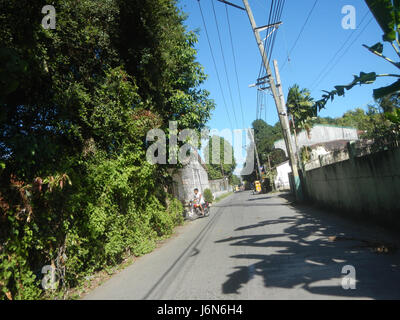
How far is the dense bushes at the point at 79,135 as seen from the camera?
4473mm

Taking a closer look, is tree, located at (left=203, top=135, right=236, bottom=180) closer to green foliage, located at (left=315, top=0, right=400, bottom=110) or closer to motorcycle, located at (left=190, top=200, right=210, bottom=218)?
motorcycle, located at (left=190, top=200, right=210, bottom=218)

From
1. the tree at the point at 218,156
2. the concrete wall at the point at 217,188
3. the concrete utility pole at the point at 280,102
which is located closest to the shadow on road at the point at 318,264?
the concrete utility pole at the point at 280,102

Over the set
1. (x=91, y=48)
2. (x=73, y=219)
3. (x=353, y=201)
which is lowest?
(x=353, y=201)

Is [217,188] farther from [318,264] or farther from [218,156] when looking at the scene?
[318,264]

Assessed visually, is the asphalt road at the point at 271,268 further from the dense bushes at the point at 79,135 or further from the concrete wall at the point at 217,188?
the concrete wall at the point at 217,188

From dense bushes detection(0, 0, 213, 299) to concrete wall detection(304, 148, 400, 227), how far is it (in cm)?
665

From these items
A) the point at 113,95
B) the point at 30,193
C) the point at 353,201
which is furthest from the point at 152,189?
the point at 353,201

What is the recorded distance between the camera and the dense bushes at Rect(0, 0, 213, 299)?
447 cm

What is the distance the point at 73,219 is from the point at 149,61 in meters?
6.88

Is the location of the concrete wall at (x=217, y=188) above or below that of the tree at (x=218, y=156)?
below

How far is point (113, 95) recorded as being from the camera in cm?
851

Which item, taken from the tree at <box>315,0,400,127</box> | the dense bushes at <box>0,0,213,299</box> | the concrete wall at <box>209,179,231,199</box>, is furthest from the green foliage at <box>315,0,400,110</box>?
the concrete wall at <box>209,179,231,199</box>

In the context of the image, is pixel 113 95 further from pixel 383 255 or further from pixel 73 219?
pixel 383 255
